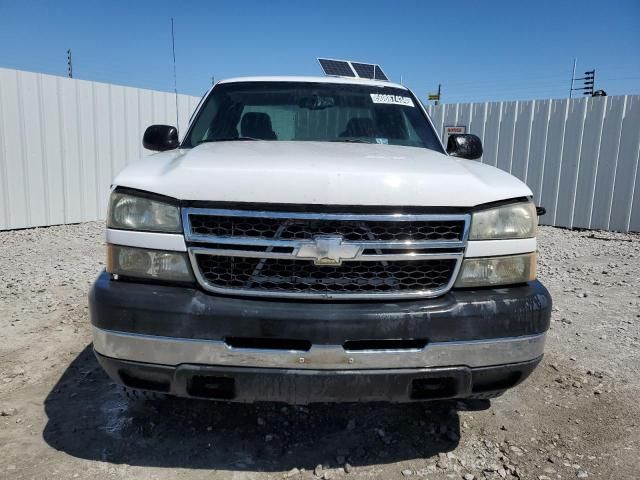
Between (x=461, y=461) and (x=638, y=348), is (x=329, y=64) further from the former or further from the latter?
(x=461, y=461)

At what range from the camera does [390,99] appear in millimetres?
3641

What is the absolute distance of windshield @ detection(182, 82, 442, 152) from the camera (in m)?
3.23

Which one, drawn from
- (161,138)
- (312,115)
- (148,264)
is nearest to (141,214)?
(148,264)

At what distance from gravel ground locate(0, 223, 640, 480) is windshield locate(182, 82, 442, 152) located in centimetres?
166

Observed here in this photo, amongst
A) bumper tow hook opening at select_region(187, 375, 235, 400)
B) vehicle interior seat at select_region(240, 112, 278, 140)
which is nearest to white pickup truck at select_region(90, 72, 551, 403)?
bumper tow hook opening at select_region(187, 375, 235, 400)

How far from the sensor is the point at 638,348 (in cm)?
379

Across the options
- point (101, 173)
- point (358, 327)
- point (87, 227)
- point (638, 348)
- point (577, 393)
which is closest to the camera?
point (358, 327)

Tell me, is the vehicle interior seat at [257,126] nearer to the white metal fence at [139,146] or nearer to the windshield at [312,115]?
the windshield at [312,115]

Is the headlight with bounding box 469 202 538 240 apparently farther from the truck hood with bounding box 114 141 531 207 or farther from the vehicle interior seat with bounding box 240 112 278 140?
the vehicle interior seat with bounding box 240 112 278 140

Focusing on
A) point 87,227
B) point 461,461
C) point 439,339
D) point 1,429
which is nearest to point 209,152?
point 439,339

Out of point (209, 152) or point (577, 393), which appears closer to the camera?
point (209, 152)

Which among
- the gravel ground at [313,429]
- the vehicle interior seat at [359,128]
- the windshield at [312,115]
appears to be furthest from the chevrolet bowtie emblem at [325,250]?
the vehicle interior seat at [359,128]

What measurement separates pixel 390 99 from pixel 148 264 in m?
2.34

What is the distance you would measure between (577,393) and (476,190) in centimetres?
180
